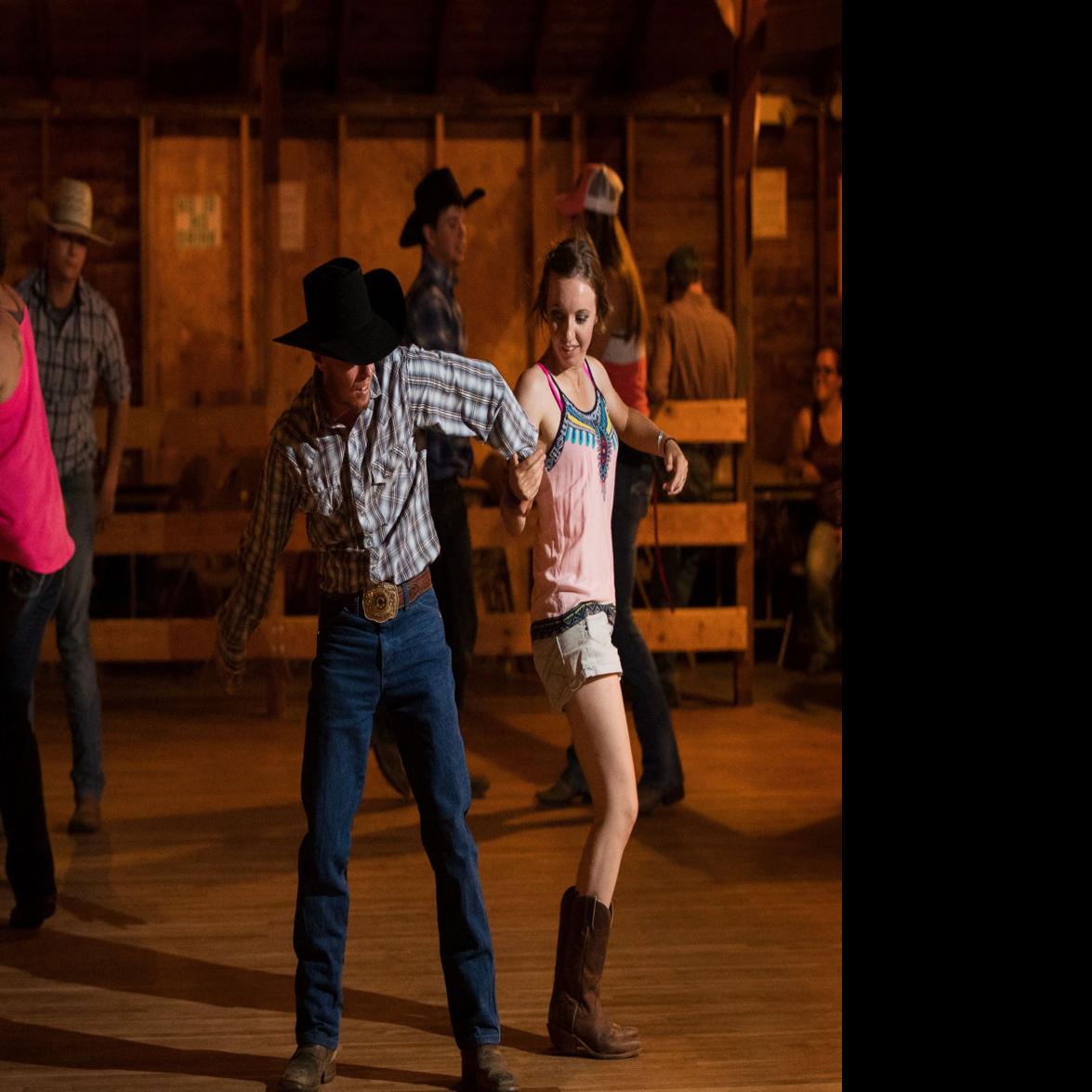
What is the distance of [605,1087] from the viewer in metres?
3.34

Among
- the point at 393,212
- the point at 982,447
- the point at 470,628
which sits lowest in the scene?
the point at 470,628

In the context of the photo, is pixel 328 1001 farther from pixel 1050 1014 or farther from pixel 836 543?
pixel 836 543

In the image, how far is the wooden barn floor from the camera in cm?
349

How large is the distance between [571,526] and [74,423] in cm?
256

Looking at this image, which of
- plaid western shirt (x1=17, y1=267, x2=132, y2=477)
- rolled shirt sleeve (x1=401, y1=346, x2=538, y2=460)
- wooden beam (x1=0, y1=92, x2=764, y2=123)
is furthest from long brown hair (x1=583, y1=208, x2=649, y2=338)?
wooden beam (x1=0, y1=92, x2=764, y2=123)

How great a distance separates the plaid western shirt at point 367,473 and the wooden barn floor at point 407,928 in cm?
94

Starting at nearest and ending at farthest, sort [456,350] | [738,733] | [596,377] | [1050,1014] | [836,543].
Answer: [1050,1014], [596,377], [456,350], [738,733], [836,543]

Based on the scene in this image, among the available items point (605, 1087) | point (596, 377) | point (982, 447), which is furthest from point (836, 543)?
point (982, 447)

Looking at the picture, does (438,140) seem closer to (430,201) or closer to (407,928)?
(430,201)

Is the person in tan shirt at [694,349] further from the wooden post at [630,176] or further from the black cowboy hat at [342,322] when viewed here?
the black cowboy hat at [342,322]

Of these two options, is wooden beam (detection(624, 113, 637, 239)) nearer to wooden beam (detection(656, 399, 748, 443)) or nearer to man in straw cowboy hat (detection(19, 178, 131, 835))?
wooden beam (detection(656, 399, 748, 443))

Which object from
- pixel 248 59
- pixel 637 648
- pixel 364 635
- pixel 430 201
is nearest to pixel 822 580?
pixel 637 648

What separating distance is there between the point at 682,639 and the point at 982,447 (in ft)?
19.9

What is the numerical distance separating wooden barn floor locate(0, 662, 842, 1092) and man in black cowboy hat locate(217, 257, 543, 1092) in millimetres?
223
